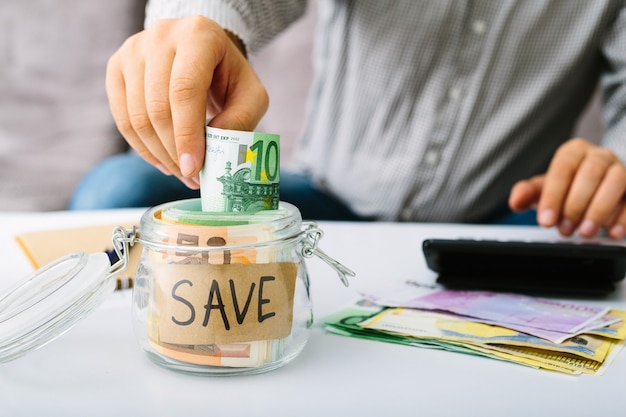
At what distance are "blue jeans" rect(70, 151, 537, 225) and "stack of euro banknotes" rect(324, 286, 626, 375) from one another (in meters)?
0.64

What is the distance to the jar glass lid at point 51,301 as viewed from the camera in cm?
46

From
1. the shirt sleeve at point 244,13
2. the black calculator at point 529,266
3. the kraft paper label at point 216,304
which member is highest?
the shirt sleeve at point 244,13

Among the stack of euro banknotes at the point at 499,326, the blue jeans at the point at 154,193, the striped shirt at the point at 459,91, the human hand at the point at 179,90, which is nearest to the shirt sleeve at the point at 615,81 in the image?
the striped shirt at the point at 459,91

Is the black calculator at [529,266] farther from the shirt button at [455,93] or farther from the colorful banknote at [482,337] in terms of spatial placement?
the shirt button at [455,93]

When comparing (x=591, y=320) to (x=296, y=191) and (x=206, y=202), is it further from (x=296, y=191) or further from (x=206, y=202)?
(x=296, y=191)

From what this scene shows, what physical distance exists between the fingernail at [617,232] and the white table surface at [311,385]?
19.3 inches

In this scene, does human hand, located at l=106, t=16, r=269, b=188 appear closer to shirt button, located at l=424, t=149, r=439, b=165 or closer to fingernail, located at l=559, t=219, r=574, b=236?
fingernail, located at l=559, t=219, r=574, b=236

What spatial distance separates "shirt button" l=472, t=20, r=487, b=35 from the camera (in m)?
1.37

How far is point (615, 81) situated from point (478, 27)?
13.0 inches

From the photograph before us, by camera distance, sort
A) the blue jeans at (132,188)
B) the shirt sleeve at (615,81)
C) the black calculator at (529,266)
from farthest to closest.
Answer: the shirt sleeve at (615,81) < the blue jeans at (132,188) < the black calculator at (529,266)

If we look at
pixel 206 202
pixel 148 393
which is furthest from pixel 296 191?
pixel 148 393

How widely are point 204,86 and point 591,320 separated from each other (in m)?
0.41

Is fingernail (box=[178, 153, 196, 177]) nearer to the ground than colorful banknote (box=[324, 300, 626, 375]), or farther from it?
farther from it

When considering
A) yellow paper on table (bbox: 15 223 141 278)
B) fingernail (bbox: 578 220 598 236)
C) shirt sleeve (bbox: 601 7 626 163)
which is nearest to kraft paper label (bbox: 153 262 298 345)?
yellow paper on table (bbox: 15 223 141 278)
